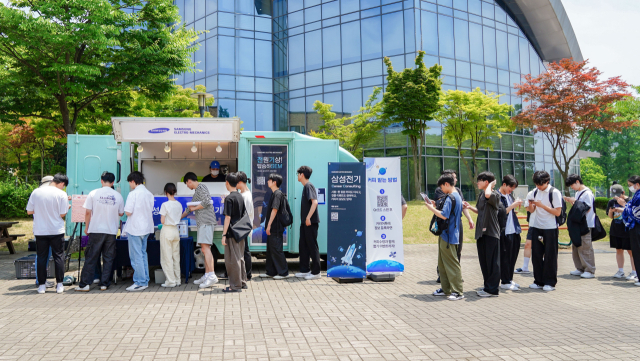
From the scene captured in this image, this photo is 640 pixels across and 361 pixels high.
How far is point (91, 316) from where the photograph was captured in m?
5.57

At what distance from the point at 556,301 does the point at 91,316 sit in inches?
244

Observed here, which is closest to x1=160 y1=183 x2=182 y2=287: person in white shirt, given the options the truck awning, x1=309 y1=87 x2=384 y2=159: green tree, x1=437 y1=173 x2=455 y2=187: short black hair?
the truck awning

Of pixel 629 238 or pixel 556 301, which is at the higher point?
pixel 629 238

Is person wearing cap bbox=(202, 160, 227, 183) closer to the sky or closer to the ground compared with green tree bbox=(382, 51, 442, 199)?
closer to the ground

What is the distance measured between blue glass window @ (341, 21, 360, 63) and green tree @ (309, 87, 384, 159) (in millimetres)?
3107

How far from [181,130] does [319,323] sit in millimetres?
4583

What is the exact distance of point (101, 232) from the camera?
7.13 m

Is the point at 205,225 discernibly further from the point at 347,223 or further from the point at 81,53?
the point at 81,53

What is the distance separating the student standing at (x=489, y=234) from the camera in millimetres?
6621

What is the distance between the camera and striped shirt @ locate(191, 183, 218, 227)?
743 centimetres

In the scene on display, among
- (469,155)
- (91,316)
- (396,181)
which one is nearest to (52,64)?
(91,316)

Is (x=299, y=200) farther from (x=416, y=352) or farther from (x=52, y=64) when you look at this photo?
(x=52, y=64)

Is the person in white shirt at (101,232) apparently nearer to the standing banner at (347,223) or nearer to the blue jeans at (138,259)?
the blue jeans at (138,259)

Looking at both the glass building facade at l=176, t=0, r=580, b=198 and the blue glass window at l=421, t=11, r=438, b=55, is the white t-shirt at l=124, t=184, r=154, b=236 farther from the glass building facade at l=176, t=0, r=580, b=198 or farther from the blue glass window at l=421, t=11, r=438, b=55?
the blue glass window at l=421, t=11, r=438, b=55
